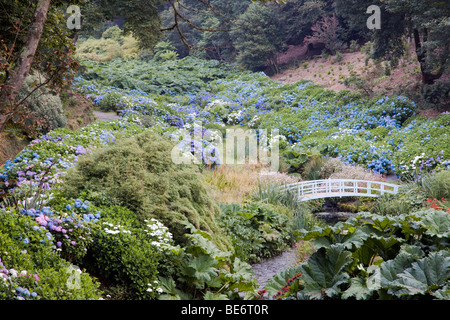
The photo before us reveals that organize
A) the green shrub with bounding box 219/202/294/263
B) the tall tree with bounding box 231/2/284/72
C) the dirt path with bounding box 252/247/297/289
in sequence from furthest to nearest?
1. the tall tree with bounding box 231/2/284/72
2. the green shrub with bounding box 219/202/294/263
3. the dirt path with bounding box 252/247/297/289

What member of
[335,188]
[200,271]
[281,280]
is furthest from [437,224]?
[335,188]

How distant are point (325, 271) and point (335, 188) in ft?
20.6

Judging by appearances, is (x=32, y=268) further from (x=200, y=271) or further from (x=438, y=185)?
(x=438, y=185)

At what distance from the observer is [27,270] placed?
285cm

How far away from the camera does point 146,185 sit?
4.79 metres

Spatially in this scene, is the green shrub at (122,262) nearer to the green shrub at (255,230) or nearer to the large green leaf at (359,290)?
the large green leaf at (359,290)

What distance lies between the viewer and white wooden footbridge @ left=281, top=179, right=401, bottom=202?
9141mm

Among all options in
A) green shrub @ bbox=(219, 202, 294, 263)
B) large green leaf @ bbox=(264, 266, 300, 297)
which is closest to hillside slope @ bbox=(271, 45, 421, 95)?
green shrub @ bbox=(219, 202, 294, 263)

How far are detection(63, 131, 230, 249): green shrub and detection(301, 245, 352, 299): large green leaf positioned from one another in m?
1.54

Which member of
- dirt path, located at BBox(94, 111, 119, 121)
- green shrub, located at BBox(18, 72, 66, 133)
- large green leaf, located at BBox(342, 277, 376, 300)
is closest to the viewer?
large green leaf, located at BBox(342, 277, 376, 300)

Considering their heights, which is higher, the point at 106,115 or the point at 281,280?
the point at 106,115

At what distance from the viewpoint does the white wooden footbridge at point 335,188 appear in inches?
360

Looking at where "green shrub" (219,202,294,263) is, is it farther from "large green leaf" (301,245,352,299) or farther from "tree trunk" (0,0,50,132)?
"tree trunk" (0,0,50,132)
